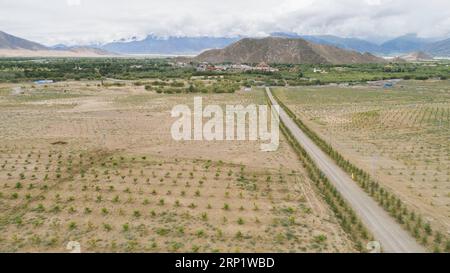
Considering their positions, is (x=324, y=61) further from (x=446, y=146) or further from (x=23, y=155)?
(x=23, y=155)

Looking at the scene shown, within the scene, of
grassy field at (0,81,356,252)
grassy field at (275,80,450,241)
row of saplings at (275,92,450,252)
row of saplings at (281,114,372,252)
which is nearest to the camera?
row of saplings at (275,92,450,252)

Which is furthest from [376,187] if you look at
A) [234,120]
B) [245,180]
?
[234,120]

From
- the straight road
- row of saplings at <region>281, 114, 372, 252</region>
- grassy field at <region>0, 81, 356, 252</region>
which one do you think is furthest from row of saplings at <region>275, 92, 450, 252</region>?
grassy field at <region>0, 81, 356, 252</region>

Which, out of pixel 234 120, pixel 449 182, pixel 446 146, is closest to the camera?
pixel 449 182

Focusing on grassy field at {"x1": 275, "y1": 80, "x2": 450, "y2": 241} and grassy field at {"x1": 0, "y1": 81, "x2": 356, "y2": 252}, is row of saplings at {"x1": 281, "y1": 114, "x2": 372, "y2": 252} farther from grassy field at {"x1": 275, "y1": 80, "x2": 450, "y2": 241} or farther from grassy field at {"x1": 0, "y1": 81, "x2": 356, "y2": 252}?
grassy field at {"x1": 275, "y1": 80, "x2": 450, "y2": 241}

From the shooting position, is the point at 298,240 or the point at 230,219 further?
the point at 230,219

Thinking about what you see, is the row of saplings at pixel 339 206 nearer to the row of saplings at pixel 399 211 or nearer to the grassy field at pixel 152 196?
the grassy field at pixel 152 196

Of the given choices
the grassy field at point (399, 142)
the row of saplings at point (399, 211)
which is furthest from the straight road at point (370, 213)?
the grassy field at point (399, 142)
